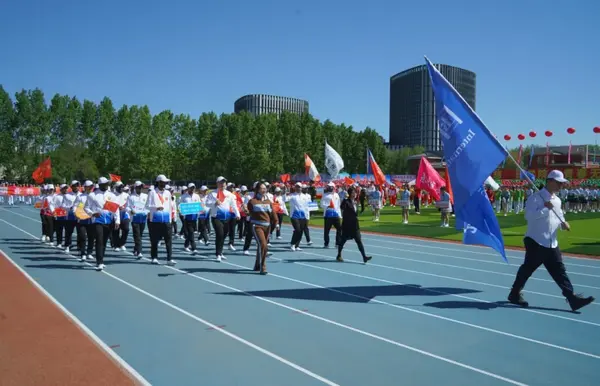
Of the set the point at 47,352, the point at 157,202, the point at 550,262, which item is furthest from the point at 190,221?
the point at 550,262

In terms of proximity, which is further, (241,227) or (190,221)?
(241,227)

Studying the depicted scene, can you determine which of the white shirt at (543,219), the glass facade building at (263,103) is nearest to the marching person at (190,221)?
the white shirt at (543,219)

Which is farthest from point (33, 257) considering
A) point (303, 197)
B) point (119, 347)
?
point (119, 347)

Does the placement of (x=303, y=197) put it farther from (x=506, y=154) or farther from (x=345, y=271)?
(x=506, y=154)

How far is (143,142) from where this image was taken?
214ft

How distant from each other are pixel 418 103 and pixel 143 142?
9986cm

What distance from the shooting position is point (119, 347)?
19.2ft

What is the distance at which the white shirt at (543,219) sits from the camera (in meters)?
7.62

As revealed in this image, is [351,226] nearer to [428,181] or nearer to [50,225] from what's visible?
[50,225]

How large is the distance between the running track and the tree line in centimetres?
5483

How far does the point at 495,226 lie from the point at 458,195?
81 centimetres

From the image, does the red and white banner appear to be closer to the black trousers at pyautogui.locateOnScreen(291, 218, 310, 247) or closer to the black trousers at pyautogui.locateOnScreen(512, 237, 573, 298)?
the black trousers at pyautogui.locateOnScreen(291, 218, 310, 247)

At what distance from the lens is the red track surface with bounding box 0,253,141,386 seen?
496 cm

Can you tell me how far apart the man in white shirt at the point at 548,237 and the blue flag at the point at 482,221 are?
0.66m
